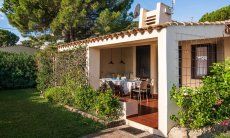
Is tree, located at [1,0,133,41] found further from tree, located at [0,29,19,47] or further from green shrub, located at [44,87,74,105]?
tree, located at [0,29,19,47]

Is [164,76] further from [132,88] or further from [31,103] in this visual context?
[31,103]

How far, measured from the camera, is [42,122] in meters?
10.7

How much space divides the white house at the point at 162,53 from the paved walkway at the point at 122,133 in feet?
0.99

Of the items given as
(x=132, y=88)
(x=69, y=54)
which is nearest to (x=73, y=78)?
(x=69, y=54)

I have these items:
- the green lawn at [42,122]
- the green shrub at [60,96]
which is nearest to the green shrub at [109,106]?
the green lawn at [42,122]

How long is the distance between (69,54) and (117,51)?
5211mm

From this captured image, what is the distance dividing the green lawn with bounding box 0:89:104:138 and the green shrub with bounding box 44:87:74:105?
57 centimetres

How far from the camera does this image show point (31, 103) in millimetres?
15391

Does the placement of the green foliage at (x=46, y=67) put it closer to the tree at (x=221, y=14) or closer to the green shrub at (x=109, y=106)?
the green shrub at (x=109, y=106)

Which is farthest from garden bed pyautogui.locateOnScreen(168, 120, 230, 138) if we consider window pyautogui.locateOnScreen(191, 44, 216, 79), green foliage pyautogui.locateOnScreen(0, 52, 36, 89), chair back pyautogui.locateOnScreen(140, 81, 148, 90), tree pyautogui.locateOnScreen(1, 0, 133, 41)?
green foliage pyautogui.locateOnScreen(0, 52, 36, 89)

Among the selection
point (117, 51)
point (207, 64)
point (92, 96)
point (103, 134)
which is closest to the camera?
point (103, 134)

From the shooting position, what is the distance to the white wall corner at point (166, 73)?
821cm

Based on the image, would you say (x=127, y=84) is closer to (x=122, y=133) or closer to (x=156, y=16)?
(x=156, y=16)

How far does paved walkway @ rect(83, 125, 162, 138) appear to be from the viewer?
28.4 ft
